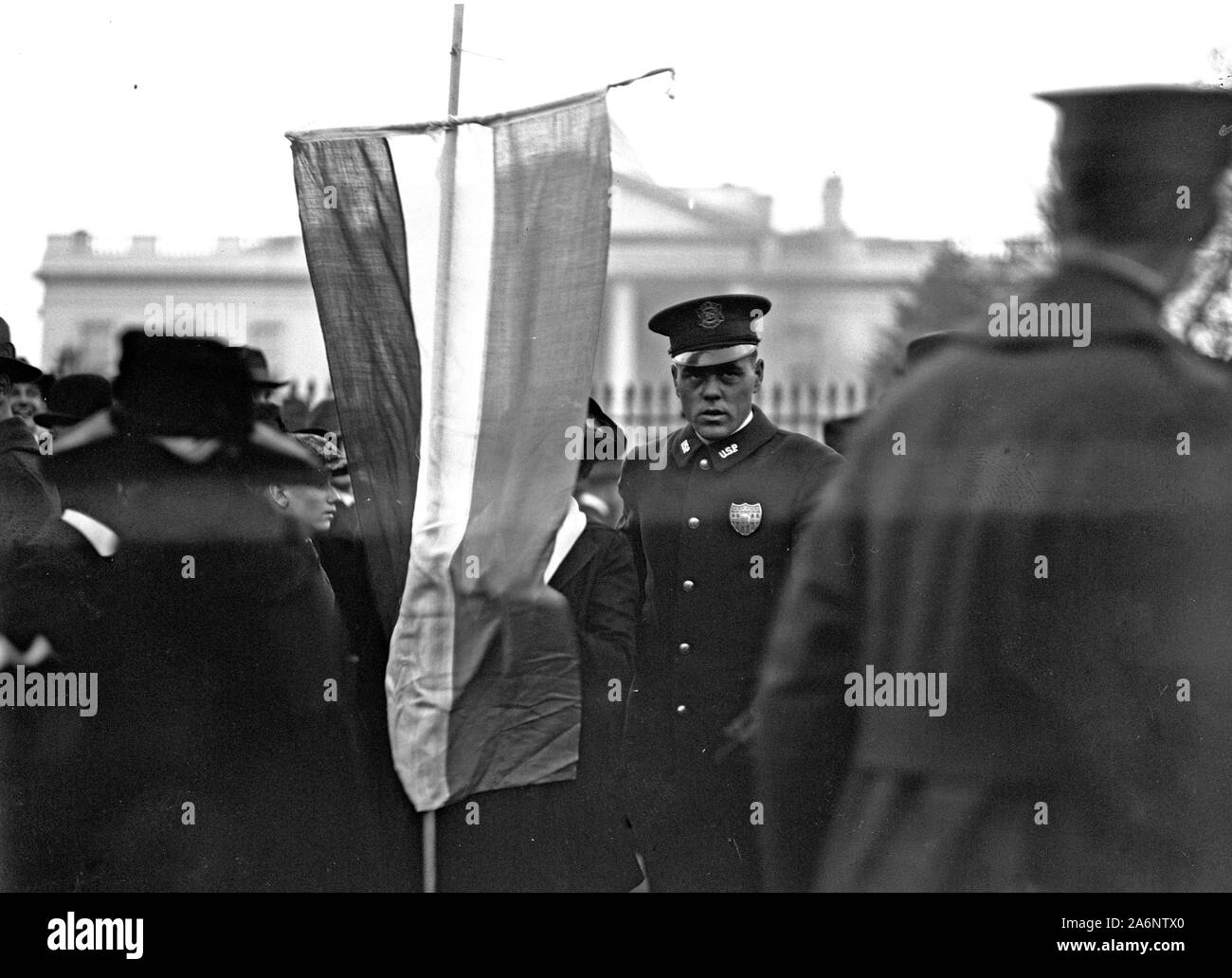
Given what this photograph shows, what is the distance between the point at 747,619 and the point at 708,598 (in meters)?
0.07

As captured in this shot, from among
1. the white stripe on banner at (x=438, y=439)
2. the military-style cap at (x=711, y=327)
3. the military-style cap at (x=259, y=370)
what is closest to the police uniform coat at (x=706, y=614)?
the military-style cap at (x=711, y=327)

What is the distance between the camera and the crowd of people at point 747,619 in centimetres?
212

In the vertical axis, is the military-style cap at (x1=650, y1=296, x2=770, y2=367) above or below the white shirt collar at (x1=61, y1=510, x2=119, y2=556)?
above

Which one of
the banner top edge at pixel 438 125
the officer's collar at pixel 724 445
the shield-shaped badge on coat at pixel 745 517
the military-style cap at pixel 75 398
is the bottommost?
the shield-shaped badge on coat at pixel 745 517

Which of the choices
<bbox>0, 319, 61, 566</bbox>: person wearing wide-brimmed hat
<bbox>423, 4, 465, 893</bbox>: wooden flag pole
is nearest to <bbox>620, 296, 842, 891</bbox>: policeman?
<bbox>423, 4, 465, 893</bbox>: wooden flag pole

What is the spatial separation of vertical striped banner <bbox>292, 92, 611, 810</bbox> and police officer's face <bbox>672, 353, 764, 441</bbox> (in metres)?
0.19

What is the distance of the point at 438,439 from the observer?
2.19m

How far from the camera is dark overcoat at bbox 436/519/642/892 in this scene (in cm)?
217

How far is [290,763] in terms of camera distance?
2188 millimetres

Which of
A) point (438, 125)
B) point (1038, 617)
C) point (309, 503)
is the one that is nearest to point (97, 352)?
point (309, 503)

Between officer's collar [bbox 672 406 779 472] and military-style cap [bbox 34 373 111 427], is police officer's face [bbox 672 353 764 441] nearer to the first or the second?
officer's collar [bbox 672 406 779 472]

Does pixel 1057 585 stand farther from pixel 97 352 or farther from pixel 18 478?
pixel 18 478

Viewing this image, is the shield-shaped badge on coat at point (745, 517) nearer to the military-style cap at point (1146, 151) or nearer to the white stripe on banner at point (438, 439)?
the white stripe on banner at point (438, 439)
